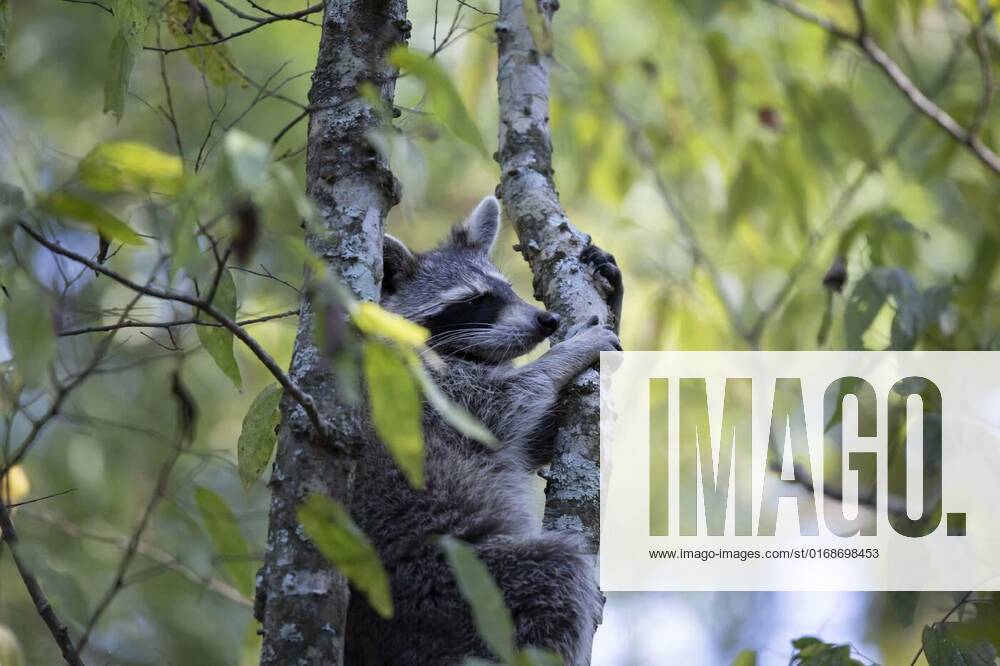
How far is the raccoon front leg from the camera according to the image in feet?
16.3

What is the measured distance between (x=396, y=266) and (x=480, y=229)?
2.94 ft

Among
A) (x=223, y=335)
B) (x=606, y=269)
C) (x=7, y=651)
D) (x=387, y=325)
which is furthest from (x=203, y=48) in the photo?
(x=7, y=651)

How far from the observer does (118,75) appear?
12.3 ft

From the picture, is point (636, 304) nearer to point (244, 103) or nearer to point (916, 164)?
point (916, 164)

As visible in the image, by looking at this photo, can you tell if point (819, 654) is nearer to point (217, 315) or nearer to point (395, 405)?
point (395, 405)

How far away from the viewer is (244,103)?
1049cm

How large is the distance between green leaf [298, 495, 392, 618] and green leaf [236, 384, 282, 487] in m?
1.21

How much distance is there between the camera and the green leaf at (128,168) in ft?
7.94

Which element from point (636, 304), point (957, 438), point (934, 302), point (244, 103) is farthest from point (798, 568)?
point (244, 103)

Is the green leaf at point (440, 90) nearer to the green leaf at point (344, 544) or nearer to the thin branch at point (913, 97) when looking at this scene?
the green leaf at point (344, 544)

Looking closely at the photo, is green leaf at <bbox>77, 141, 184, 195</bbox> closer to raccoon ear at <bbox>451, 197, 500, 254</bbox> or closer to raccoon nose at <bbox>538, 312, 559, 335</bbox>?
raccoon nose at <bbox>538, 312, 559, 335</bbox>

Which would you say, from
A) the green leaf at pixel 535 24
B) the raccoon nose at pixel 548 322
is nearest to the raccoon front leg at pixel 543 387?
the raccoon nose at pixel 548 322

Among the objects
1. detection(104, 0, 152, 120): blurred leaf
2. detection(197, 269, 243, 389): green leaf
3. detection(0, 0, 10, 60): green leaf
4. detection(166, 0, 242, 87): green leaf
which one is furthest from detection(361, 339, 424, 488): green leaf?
detection(166, 0, 242, 87): green leaf

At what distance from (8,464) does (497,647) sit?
1.94 meters
